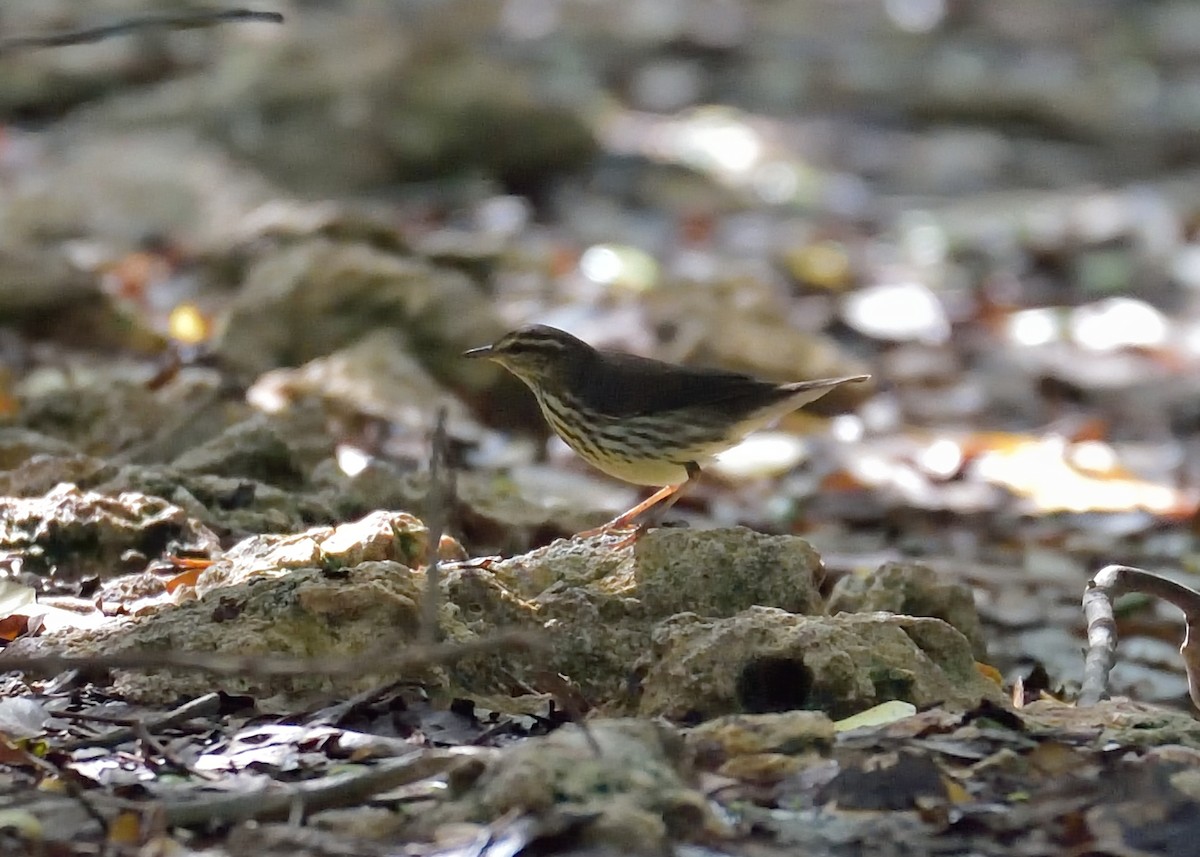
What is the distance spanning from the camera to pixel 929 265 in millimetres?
12430

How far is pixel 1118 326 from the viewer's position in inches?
426

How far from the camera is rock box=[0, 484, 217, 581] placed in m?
5.03

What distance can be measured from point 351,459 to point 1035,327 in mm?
5627

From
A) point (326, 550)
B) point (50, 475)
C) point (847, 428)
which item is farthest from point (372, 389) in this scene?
point (326, 550)

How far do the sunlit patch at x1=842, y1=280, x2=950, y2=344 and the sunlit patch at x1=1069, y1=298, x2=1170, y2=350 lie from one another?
0.77 m

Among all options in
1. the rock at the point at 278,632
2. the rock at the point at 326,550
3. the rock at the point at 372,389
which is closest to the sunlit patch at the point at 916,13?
the rock at the point at 372,389

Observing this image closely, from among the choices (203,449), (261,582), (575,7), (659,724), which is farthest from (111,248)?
(575,7)

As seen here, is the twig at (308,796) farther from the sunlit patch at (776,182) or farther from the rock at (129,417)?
the sunlit patch at (776,182)

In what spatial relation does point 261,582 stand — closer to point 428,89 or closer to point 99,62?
point 428,89

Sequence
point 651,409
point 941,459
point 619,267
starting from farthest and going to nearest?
point 619,267 → point 941,459 → point 651,409

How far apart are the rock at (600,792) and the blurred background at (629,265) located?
2.06m

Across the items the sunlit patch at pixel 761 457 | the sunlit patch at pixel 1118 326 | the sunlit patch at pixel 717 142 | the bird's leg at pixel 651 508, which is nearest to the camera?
the bird's leg at pixel 651 508

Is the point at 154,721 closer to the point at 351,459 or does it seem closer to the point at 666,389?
the point at 666,389

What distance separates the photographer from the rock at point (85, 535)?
16.5 feet
